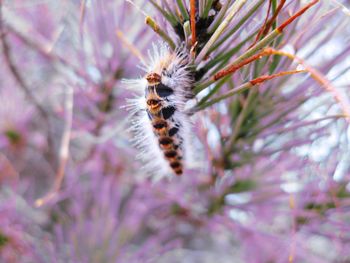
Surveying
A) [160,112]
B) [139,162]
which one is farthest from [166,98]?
[139,162]

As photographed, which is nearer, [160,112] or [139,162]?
[160,112]

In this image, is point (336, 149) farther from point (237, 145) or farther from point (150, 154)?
point (150, 154)

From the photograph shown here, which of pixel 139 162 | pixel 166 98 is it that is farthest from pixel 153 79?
pixel 139 162

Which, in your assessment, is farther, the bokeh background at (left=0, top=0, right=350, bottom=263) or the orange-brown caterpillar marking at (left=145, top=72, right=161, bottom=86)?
the bokeh background at (left=0, top=0, right=350, bottom=263)

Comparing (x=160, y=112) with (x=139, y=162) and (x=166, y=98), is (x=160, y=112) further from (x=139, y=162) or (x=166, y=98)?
(x=139, y=162)

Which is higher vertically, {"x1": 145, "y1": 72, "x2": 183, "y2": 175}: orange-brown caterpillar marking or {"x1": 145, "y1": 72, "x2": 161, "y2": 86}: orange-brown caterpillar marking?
{"x1": 145, "y1": 72, "x2": 161, "y2": 86}: orange-brown caterpillar marking
